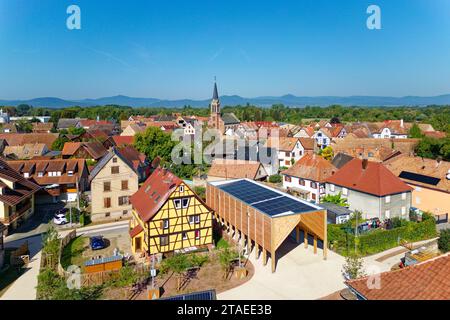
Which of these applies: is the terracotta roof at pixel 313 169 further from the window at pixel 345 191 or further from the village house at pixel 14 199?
the village house at pixel 14 199

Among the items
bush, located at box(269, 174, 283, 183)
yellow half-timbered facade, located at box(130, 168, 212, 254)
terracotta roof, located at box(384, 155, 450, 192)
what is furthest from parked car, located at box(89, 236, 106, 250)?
terracotta roof, located at box(384, 155, 450, 192)

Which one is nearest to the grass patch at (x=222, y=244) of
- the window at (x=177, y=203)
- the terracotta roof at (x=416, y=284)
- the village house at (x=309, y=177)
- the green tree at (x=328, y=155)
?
the window at (x=177, y=203)

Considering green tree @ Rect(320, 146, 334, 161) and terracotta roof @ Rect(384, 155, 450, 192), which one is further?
green tree @ Rect(320, 146, 334, 161)

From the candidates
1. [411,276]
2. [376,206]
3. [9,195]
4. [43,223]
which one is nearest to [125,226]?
[43,223]

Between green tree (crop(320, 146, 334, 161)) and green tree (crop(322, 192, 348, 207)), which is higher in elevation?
green tree (crop(320, 146, 334, 161))

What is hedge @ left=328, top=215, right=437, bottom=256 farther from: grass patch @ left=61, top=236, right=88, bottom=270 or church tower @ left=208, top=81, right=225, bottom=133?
church tower @ left=208, top=81, right=225, bottom=133
